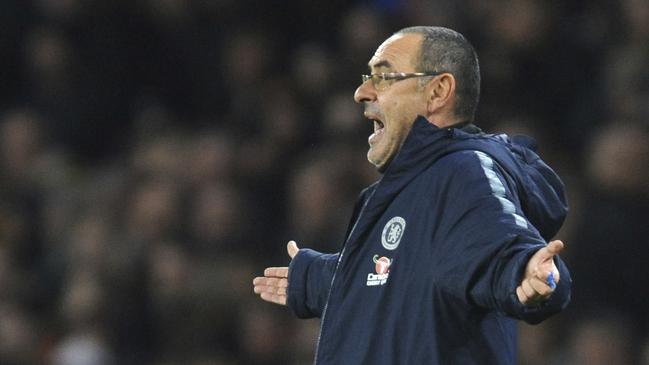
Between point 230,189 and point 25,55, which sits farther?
point 25,55

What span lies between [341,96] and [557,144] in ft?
4.55

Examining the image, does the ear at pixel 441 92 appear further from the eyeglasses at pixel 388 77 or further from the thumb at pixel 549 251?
the thumb at pixel 549 251

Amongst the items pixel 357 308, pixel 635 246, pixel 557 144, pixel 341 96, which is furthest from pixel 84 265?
pixel 357 308

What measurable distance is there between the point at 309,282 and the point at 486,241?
951 millimetres

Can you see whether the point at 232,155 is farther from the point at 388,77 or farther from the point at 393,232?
the point at 393,232

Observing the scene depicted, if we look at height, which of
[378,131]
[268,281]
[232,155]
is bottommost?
[268,281]

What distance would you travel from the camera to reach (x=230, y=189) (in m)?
6.93

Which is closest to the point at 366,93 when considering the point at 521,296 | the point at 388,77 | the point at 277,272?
the point at 388,77

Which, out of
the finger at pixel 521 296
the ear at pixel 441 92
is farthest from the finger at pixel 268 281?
the finger at pixel 521 296

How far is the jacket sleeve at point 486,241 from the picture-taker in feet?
9.05

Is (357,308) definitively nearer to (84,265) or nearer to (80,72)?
(84,265)

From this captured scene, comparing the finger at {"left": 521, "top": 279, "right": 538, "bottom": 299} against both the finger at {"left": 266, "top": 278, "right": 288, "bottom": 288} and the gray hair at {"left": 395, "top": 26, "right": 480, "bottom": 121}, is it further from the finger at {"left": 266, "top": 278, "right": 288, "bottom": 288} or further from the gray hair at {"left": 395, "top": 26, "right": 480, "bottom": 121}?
the finger at {"left": 266, "top": 278, "right": 288, "bottom": 288}

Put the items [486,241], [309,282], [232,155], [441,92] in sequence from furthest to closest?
[232,155], [309,282], [441,92], [486,241]

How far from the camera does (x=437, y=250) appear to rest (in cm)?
303
